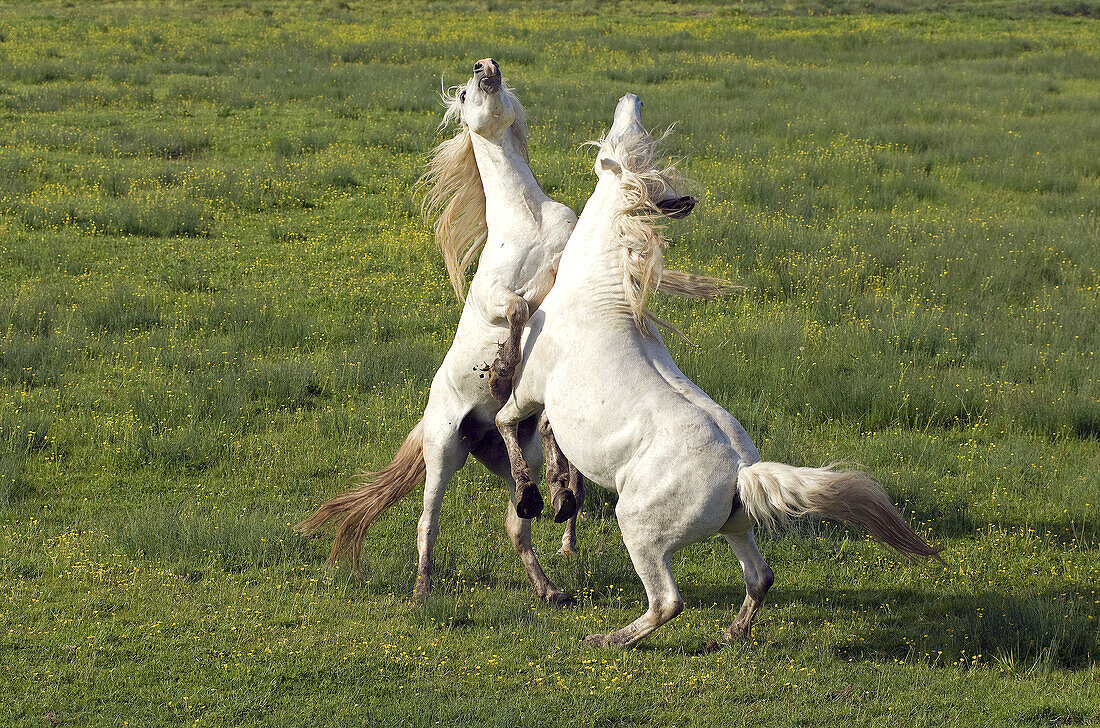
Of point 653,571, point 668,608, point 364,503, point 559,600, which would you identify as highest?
point 653,571

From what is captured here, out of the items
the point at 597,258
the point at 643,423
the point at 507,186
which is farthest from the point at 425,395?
the point at 643,423

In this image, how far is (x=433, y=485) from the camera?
5.31 m

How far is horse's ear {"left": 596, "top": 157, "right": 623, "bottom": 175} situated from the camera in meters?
4.22

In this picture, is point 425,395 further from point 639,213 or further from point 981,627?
point 981,627

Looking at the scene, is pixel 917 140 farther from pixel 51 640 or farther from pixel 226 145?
pixel 51 640

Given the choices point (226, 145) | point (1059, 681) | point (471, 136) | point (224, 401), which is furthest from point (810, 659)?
point (226, 145)

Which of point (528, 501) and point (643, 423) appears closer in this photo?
point (643, 423)

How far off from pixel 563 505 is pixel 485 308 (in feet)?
3.41

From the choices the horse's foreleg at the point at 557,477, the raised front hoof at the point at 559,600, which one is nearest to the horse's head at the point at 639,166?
the horse's foreleg at the point at 557,477

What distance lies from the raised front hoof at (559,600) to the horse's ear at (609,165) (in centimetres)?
218

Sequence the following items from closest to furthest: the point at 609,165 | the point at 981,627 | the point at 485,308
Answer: the point at 609,165, the point at 981,627, the point at 485,308

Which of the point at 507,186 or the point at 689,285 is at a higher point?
the point at 507,186

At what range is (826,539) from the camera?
5824 millimetres

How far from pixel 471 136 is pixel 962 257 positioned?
23.7ft
